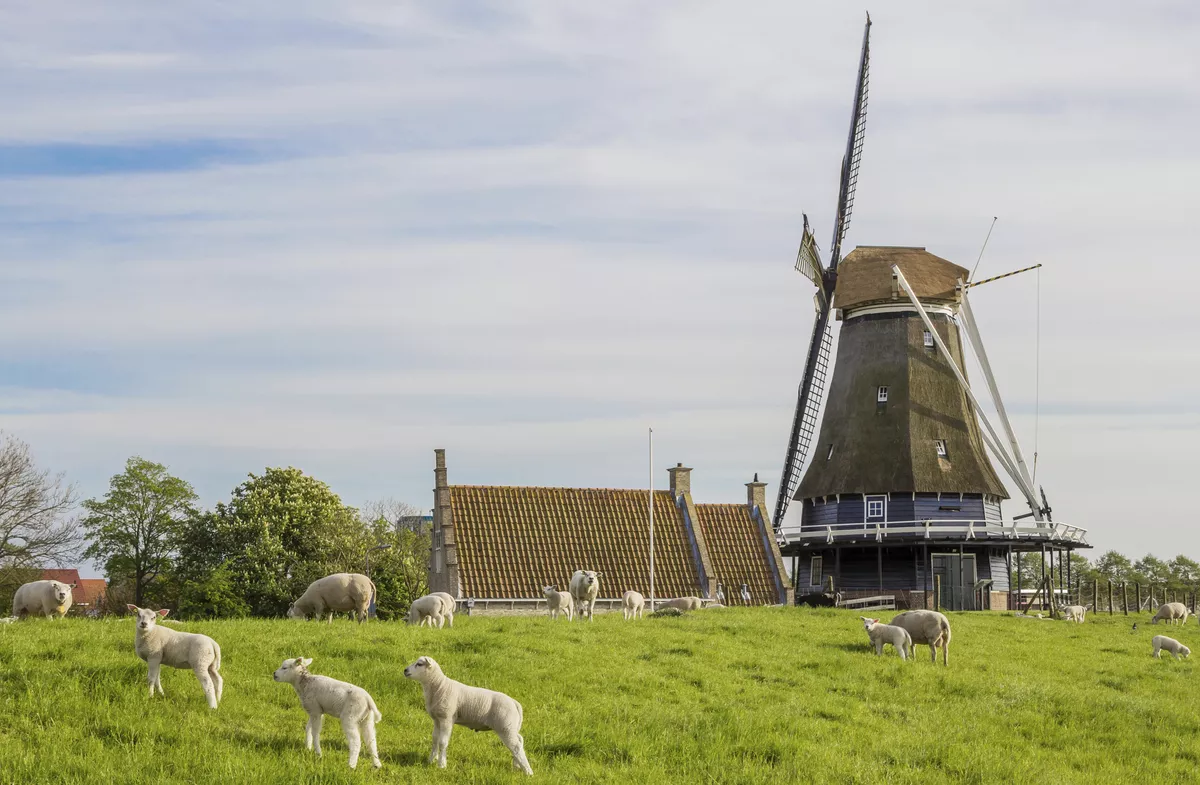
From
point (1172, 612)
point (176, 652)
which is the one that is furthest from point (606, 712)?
point (1172, 612)

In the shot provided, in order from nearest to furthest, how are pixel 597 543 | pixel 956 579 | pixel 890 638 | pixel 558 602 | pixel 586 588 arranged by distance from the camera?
pixel 890 638, pixel 586 588, pixel 558 602, pixel 597 543, pixel 956 579

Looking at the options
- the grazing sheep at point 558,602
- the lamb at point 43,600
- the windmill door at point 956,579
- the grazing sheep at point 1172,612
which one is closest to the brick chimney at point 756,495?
the windmill door at point 956,579

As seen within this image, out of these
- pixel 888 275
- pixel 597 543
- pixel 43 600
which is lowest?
pixel 43 600

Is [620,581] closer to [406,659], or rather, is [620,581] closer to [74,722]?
[406,659]

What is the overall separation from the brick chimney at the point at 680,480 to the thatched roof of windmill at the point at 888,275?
12.7 meters

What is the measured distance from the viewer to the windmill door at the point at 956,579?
53.0 m

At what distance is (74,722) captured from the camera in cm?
1529

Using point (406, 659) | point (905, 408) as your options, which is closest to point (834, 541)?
point (905, 408)

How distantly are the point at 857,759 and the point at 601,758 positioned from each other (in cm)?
373

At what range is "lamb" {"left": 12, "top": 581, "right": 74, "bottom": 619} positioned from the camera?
23.3 m

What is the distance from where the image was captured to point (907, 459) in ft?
177

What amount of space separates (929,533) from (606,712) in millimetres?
36023

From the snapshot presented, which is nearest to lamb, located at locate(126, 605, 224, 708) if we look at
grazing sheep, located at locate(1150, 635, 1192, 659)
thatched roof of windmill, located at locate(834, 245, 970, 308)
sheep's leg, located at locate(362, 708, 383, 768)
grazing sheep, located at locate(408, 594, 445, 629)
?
sheep's leg, located at locate(362, 708, 383, 768)

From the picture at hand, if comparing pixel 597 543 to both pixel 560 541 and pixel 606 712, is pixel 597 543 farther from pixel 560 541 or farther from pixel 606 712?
pixel 606 712
